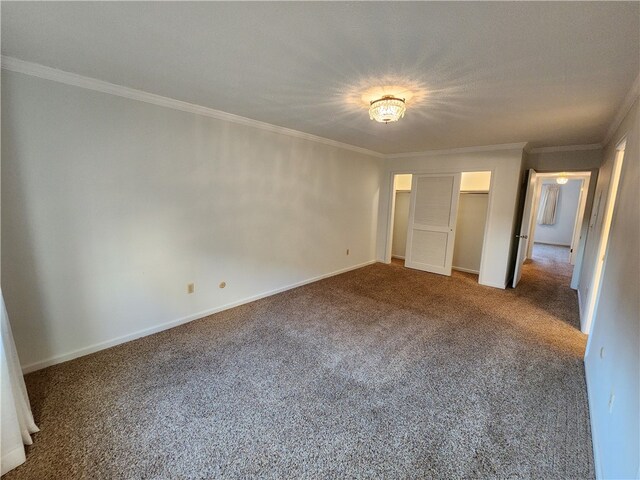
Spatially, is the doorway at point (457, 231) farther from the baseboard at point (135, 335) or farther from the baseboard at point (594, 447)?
the baseboard at point (594, 447)

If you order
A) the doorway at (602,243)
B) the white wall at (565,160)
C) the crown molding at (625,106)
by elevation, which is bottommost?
the doorway at (602,243)

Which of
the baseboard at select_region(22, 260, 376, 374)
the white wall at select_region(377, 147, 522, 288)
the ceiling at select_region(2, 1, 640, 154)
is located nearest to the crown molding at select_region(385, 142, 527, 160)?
the white wall at select_region(377, 147, 522, 288)

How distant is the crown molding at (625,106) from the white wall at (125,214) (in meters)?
3.23

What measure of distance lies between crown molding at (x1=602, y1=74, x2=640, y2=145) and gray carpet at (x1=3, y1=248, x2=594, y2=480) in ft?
7.30

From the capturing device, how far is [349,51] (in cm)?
170

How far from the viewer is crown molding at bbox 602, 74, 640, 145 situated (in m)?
2.01

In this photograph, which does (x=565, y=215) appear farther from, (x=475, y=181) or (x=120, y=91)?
(x=120, y=91)

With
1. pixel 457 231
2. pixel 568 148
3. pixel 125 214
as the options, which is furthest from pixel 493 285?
pixel 125 214

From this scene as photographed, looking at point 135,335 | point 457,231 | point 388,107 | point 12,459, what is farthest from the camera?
point 457,231

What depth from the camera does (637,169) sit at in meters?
1.76

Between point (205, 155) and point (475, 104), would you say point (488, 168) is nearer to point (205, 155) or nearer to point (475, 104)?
point (475, 104)

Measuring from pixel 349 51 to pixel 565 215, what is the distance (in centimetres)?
1048

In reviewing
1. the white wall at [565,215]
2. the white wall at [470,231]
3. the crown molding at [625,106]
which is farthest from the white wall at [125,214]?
the white wall at [565,215]

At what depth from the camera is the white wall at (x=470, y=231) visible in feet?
16.9
